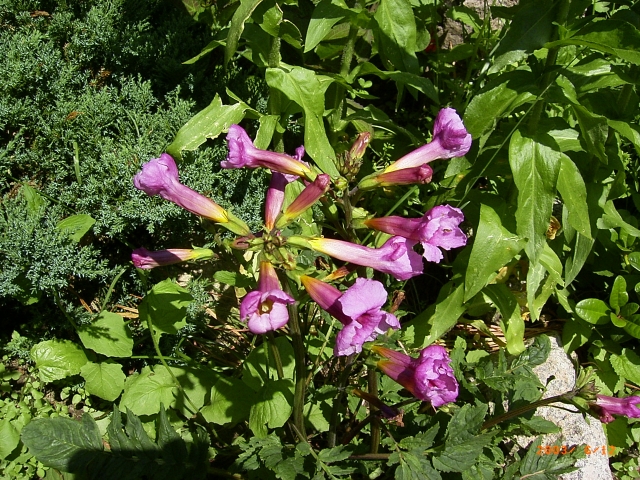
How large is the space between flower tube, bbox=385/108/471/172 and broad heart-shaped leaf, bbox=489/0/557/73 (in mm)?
406

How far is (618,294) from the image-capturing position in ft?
9.23

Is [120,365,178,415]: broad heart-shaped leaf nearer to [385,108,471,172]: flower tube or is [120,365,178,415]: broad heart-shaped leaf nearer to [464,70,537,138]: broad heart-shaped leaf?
[385,108,471,172]: flower tube

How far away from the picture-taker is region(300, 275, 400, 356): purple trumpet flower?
4.86ft

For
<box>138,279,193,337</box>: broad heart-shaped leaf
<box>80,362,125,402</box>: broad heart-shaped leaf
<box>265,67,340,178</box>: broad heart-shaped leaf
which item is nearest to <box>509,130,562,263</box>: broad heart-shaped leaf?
<box>265,67,340,178</box>: broad heart-shaped leaf

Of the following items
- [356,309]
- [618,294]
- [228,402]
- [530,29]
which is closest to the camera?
[356,309]

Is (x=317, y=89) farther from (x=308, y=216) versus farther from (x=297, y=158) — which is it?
(x=297, y=158)

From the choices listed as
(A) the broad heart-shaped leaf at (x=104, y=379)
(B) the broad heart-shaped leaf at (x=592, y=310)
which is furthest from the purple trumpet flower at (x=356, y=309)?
(B) the broad heart-shaped leaf at (x=592, y=310)

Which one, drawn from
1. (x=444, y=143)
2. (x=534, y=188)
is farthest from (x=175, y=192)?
(x=534, y=188)

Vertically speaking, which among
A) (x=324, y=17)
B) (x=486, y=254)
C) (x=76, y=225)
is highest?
(x=324, y=17)

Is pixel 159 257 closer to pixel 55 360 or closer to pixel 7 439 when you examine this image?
pixel 55 360

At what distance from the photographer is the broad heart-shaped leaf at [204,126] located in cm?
246

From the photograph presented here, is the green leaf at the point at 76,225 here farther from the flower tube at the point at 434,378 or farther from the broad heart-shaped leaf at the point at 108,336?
the flower tube at the point at 434,378

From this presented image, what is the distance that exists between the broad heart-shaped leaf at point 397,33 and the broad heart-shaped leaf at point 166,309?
1509 mm

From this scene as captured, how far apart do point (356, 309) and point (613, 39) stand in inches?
49.9
